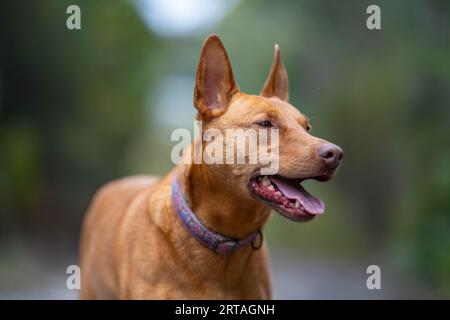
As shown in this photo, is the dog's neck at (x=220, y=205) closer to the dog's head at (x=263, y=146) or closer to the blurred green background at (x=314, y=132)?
the dog's head at (x=263, y=146)

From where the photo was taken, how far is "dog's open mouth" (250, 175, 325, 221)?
12.1 ft

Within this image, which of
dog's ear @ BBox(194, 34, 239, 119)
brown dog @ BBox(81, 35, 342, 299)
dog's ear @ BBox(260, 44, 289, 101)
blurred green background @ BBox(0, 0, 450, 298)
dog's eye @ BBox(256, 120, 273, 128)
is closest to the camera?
brown dog @ BBox(81, 35, 342, 299)

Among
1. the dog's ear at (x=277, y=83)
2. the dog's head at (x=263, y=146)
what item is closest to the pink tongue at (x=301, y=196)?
the dog's head at (x=263, y=146)

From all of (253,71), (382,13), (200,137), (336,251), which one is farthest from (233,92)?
(253,71)

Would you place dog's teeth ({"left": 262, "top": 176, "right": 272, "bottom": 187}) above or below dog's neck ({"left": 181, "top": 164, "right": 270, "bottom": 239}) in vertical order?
above

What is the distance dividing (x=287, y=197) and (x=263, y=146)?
353mm

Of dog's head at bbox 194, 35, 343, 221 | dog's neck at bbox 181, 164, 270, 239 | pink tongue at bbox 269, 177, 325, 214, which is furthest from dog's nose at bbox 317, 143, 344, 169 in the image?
dog's neck at bbox 181, 164, 270, 239

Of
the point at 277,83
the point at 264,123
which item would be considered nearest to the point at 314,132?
the point at 277,83

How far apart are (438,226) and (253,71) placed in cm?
866

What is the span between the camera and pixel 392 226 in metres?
10.8

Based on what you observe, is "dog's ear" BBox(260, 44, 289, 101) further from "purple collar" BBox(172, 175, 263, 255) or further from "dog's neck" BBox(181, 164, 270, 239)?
"purple collar" BBox(172, 175, 263, 255)

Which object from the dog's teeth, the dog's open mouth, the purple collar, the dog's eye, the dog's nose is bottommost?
the purple collar

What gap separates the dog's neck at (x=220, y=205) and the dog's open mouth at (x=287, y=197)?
13 cm

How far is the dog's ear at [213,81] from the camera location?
4.12 meters
